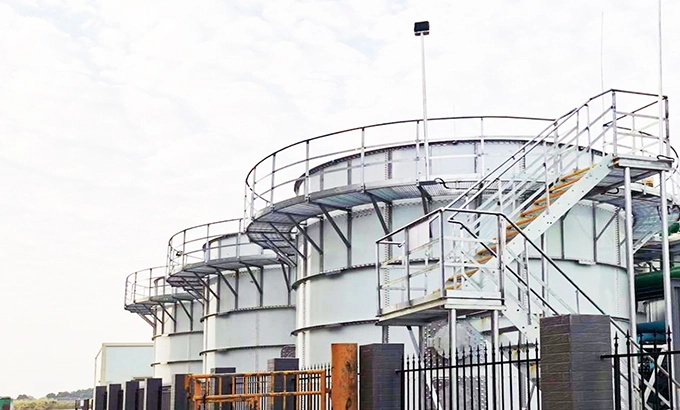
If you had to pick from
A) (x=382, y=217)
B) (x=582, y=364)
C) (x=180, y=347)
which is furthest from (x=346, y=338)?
(x=180, y=347)

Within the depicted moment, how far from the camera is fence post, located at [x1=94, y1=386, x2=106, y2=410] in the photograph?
2659 cm

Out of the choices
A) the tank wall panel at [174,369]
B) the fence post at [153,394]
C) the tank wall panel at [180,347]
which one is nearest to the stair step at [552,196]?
the fence post at [153,394]

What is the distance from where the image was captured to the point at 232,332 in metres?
32.4

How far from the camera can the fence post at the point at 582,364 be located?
8812 mm

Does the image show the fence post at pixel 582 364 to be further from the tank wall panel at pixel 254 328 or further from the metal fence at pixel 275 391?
the tank wall panel at pixel 254 328

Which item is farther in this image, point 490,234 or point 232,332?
point 232,332

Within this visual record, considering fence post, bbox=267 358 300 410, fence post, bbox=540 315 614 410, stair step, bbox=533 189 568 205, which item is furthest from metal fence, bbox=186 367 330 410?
fence post, bbox=540 315 614 410

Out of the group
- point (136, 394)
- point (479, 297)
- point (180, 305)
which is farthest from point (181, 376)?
point (180, 305)

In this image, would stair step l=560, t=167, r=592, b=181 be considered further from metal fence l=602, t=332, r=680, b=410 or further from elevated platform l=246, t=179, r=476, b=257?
metal fence l=602, t=332, r=680, b=410

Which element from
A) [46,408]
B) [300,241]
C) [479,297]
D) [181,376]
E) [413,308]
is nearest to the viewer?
[479,297]

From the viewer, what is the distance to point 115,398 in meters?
24.8

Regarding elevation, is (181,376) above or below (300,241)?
below

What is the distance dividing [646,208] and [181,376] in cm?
1092

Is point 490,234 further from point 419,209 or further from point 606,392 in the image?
point 606,392
